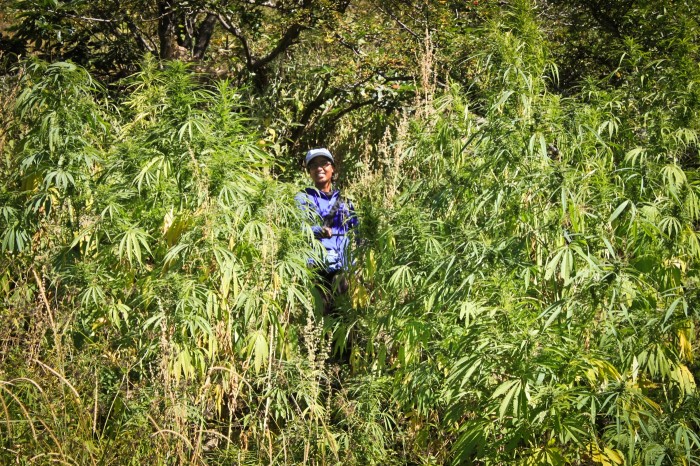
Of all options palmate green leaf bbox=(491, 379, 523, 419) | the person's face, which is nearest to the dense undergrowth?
palmate green leaf bbox=(491, 379, 523, 419)

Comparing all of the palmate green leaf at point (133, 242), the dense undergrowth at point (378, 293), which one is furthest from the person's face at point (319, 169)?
the palmate green leaf at point (133, 242)

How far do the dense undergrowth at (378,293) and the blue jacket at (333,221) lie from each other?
0.22 meters

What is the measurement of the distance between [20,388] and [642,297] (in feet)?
7.94

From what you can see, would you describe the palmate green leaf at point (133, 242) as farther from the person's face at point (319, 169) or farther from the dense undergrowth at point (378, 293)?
the person's face at point (319, 169)

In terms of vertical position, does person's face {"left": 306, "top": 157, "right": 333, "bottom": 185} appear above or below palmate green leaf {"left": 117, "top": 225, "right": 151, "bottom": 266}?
above

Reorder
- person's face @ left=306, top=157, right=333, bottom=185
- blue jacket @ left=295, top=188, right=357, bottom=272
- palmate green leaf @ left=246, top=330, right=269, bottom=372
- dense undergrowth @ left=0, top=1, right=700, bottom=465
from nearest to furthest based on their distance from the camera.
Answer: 1. dense undergrowth @ left=0, top=1, right=700, bottom=465
2. palmate green leaf @ left=246, top=330, right=269, bottom=372
3. blue jacket @ left=295, top=188, right=357, bottom=272
4. person's face @ left=306, top=157, right=333, bottom=185

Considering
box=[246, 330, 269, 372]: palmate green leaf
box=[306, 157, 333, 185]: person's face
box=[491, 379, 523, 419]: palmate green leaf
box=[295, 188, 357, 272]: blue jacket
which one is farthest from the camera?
box=[306, 157, 333, 185]: person's face

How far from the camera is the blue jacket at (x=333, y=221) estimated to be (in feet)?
12.1

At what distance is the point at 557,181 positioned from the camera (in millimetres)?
2787

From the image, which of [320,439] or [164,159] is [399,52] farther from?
[320,439]

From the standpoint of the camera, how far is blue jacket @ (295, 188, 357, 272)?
3.68 meters

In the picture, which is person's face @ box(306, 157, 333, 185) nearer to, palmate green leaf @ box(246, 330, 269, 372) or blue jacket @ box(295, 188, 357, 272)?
blue jacket @ box(295, 188, 357, 272)

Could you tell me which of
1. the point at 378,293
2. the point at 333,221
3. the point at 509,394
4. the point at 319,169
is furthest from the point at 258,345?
the point at 319,169

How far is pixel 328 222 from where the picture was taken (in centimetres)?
421
